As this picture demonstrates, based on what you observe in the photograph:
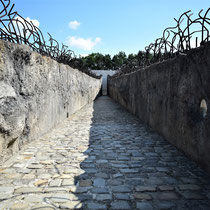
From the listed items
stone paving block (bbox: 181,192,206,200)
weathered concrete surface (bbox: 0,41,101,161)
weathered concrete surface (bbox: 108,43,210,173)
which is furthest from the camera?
weathered concrete surface (bbox: 0,41,101,161)

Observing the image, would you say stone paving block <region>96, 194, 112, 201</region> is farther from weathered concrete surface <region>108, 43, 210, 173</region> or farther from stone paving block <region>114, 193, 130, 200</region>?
weathered concrete surface <region>108, 43, 210, 173</region>

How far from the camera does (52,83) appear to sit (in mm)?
4652

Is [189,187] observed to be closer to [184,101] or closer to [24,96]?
[184,101]

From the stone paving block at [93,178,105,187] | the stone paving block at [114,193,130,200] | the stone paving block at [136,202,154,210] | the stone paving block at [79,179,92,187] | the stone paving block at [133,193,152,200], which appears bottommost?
the stone paving block at [136,202,154,210]

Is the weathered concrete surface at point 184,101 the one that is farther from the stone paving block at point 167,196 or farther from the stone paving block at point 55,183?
the stone paving block at point 55,183

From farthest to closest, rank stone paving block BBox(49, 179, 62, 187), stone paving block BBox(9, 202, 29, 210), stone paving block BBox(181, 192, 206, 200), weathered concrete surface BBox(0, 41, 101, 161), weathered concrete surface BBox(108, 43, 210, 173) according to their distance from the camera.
→ 1. weathered concrete surface BBox(0, 41, 101, 161)
2. weathered concrete surface BBox(108, 43, 210, 173)
3. stone paving block BBox(49, 179, 62, 187)
4. stone paving block BBox(181, 192, 206, 200)
5. stone paving block BBox(9, 202, 29, 210)

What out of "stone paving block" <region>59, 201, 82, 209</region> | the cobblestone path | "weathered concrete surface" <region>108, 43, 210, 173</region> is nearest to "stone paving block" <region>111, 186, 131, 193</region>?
the cobblestone path

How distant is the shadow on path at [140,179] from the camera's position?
1781 mm

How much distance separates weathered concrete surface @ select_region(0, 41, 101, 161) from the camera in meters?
2.54

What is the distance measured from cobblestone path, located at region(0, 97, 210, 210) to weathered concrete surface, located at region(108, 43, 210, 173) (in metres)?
0.22

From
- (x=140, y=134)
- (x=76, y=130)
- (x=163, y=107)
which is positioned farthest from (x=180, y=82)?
(x=76, y=130)

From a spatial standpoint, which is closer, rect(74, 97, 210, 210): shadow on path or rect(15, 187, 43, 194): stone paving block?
rect(74, 97, 210, 210): shadow on path

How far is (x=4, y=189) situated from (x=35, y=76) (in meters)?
2.10

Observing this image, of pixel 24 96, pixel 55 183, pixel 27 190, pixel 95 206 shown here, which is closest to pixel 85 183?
pixel 55 183
